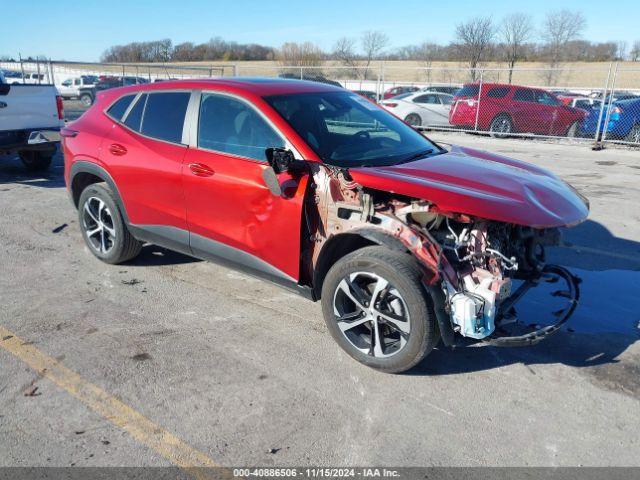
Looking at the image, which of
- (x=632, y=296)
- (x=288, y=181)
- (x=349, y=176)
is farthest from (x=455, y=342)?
(x=632, y=296)

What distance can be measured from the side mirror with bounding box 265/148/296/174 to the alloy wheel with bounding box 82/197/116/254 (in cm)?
229

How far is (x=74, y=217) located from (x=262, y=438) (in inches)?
211

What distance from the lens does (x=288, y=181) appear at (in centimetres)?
362

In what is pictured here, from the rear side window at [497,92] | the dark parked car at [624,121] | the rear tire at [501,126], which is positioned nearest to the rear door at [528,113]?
the rear tire at [501,126]

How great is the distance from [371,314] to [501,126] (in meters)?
14.3

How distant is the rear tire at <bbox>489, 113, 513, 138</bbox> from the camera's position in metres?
16.1

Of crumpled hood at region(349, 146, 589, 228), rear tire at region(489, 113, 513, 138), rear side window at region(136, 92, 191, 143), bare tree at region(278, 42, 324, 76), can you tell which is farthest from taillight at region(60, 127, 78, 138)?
bare tree at region(278, 42, 324, 76)

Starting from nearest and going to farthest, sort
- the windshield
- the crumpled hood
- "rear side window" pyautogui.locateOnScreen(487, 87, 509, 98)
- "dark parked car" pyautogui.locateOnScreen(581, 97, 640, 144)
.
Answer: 1. the crumpled hood
2. the windshield
3. "dark parked car" pyautogui.locateOnScreen(581, 97, 640, 144)
4. "rear side window" pyautogui.locateOnScreen(487, 87, 509, 98)

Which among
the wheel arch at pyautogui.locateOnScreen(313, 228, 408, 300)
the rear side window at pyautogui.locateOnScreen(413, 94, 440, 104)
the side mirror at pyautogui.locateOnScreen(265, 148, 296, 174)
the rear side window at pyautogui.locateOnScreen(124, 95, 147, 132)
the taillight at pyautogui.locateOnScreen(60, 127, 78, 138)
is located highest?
the rear side window at pyautogui.locateOnScreen(124, 95, 147, 132)

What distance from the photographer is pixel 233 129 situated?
414cm

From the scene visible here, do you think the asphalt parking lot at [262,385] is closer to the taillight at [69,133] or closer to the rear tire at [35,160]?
the taillight at [69,133]

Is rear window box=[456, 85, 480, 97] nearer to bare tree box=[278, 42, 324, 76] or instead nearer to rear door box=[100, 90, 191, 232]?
rear door box=[100, 90, 191, 232]

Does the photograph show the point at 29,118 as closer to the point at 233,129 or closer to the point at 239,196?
the point at 233,129

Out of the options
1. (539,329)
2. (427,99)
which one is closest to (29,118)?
(539,329)
